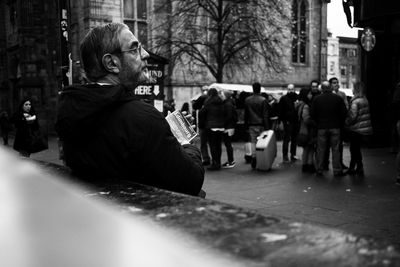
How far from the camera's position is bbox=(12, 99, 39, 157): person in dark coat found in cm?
990

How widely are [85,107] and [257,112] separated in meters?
9.44

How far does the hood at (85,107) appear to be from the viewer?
1.91m

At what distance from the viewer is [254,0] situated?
2261cm

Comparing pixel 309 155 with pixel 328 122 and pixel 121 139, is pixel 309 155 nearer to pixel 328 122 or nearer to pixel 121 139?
pixel 328 122

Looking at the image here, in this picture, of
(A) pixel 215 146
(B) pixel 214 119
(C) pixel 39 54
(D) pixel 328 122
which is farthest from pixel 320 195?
(C) pixel 39 54

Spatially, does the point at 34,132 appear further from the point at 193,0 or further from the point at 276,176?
the point at 193,0

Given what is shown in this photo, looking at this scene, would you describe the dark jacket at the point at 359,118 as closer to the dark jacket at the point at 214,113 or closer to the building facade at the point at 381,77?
the dark jacket at the point at 214,113

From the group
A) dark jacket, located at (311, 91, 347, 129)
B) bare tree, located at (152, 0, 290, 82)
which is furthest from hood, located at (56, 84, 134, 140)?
bare tree, located at (152, 0, 290, 82)

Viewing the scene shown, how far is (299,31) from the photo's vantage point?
34.6 metres

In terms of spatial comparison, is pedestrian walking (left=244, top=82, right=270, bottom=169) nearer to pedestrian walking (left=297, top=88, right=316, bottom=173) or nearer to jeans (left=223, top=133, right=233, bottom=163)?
jeans (left=223, top=133, right=233, bottom=163)

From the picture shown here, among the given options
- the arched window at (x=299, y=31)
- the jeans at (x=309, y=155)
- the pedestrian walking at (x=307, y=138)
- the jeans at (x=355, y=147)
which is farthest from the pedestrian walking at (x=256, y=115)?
the arched window at (x=299, y=31)

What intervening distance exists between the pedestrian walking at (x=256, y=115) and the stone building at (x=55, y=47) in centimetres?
1232

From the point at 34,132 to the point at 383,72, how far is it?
991 centimetres

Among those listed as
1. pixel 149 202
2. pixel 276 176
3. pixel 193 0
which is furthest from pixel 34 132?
pixel 193 0
